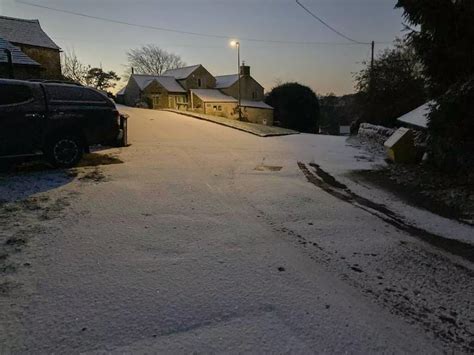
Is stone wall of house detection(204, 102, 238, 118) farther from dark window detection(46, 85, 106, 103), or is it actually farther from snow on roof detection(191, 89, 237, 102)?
dark window detection(46, 85, 106, 103)

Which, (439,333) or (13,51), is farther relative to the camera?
(13,51)

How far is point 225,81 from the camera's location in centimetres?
5056

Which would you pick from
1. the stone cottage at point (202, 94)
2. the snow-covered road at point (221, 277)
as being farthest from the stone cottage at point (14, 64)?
the stone cottage at point (202, 94)

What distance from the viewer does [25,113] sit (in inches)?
285

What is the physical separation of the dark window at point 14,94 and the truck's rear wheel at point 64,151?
1.05 metres

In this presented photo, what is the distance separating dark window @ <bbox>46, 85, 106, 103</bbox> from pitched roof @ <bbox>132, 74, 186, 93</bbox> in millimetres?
39544

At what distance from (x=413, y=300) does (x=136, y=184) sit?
5.48 meters

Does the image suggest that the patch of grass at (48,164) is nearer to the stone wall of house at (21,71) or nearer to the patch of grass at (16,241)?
the patch of grass at (16,241)

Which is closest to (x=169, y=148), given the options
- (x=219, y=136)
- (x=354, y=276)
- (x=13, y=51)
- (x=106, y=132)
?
(x=106, y=132)

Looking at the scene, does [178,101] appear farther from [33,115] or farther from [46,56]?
[33,115]

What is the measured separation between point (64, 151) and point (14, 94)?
1533mm

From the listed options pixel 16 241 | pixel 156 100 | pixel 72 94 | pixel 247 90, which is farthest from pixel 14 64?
pixel 247 90

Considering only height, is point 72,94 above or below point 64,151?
above

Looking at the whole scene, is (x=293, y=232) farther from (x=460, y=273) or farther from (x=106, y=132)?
(x=106, y=132)
